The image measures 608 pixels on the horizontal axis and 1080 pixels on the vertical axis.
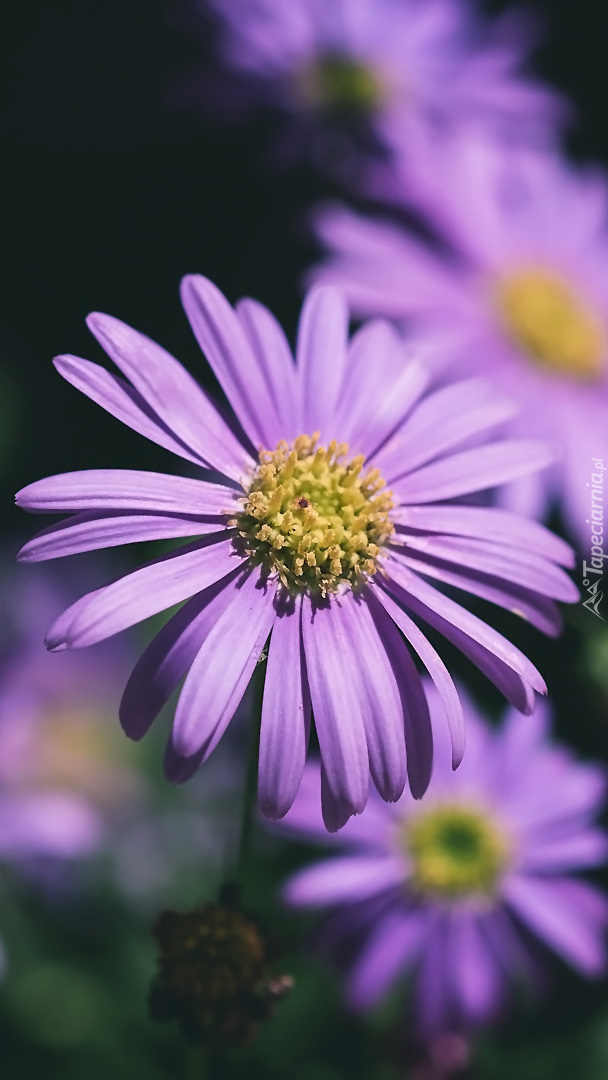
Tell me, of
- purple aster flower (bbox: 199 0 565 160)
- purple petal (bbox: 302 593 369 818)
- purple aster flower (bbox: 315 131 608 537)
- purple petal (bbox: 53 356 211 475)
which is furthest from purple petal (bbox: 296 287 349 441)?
purple aster flower (bbox: 199 0 565 160)

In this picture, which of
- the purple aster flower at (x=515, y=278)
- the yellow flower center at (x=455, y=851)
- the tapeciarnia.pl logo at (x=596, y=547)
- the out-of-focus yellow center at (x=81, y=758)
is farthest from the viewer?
the out-of-focus yellow center at (x=81, y=758)

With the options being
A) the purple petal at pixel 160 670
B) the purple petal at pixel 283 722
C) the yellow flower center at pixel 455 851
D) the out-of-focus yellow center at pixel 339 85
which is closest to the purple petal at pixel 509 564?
the purple petal at pixel 283 722

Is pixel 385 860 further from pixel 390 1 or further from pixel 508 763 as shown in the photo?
pixel 390 1

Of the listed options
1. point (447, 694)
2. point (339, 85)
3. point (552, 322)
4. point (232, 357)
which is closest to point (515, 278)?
point (552, 322)

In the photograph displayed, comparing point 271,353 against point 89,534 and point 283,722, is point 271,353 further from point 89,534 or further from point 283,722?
point 283,722

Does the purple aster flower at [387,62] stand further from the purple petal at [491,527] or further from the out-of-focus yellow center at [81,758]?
the purple petal at [491,527]

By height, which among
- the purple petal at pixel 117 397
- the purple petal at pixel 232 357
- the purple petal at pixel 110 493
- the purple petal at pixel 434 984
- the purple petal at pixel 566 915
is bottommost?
the purple petal at pixel 434 984
